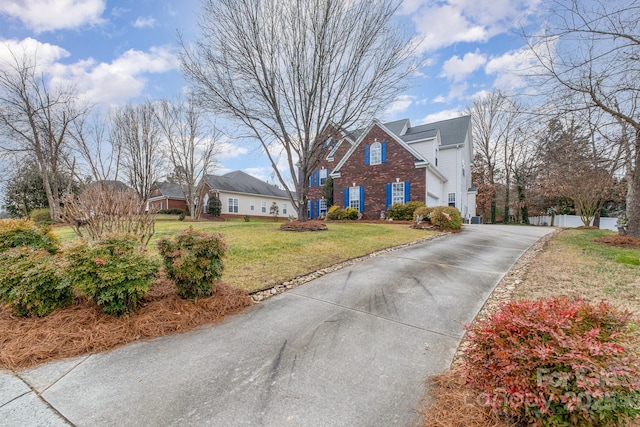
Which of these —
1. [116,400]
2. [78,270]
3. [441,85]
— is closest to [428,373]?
[116,400]

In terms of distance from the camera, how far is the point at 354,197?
19.2 metres

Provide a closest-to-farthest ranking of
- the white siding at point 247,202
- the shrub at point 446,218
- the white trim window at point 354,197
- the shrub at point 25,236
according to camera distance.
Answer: the shrub at point 25,236 → the shrub at point 446,218 → the white trim window at point 354,197 → the white siding at point 247,202

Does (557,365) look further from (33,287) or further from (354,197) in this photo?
(354,197)

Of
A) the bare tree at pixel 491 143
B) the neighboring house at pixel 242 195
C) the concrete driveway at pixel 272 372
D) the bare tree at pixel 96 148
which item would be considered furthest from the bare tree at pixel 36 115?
the bare tree at pixel 491 143

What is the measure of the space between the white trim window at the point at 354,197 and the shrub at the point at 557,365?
55.6ft

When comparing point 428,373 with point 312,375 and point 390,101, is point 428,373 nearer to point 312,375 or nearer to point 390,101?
point 312,375

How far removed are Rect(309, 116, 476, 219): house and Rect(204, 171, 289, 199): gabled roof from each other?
12799 mm

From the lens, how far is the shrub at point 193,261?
3.84 meters

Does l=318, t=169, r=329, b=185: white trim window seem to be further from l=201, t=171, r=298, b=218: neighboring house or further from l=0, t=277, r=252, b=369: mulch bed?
l=0, t=277, r=252, b=369: mulch bed

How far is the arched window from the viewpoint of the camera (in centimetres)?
1828

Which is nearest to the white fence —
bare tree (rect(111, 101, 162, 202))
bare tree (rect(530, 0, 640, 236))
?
bare tree (rect(530, 0, 640, 236))

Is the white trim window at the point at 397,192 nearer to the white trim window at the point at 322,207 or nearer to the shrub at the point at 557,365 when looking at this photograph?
the white trim window at the point at 322,207

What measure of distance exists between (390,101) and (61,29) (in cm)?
1190

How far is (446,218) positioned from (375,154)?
7804mm
